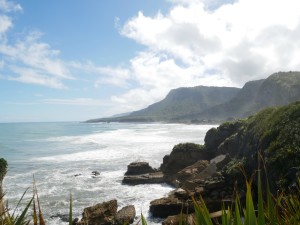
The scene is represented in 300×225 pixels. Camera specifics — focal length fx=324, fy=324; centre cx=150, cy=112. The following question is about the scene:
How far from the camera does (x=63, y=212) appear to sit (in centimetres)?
2186

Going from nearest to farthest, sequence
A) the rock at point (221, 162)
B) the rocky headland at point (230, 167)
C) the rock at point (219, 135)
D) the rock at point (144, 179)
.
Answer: the rocky headland at point (230, 167), the rock at point (221, 162), the rock at point (144, 179), the rock at point (219, 135)

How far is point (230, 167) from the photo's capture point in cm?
2203

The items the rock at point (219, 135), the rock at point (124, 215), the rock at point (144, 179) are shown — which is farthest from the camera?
the rock at point (219, 135)

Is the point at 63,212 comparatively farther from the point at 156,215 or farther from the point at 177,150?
the point at 177,150

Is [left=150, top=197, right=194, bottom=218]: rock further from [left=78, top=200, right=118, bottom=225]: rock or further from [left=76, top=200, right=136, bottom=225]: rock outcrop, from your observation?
[left=78, top=200, right=118, bottom=225]: rock

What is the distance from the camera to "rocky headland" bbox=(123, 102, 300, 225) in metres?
15.8

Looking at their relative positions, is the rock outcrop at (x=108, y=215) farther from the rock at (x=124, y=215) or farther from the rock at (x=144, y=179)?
the rock at (x=144, y=179)

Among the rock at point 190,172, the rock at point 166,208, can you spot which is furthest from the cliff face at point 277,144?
the rock at point 166,208

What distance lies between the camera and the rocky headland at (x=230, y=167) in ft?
52.0

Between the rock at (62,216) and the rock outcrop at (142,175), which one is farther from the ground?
the rock outcrop at (142,175)

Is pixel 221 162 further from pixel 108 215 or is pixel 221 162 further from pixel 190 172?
pixel 108 215

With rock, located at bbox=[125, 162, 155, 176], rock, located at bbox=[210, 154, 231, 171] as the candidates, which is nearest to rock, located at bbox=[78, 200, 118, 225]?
rock, located at bbox=[210, 154, 231, 171]

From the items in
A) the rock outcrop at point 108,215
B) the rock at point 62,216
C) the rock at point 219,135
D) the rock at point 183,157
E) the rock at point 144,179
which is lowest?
the rock at point 62,216

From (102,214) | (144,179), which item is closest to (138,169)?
(144,179)
